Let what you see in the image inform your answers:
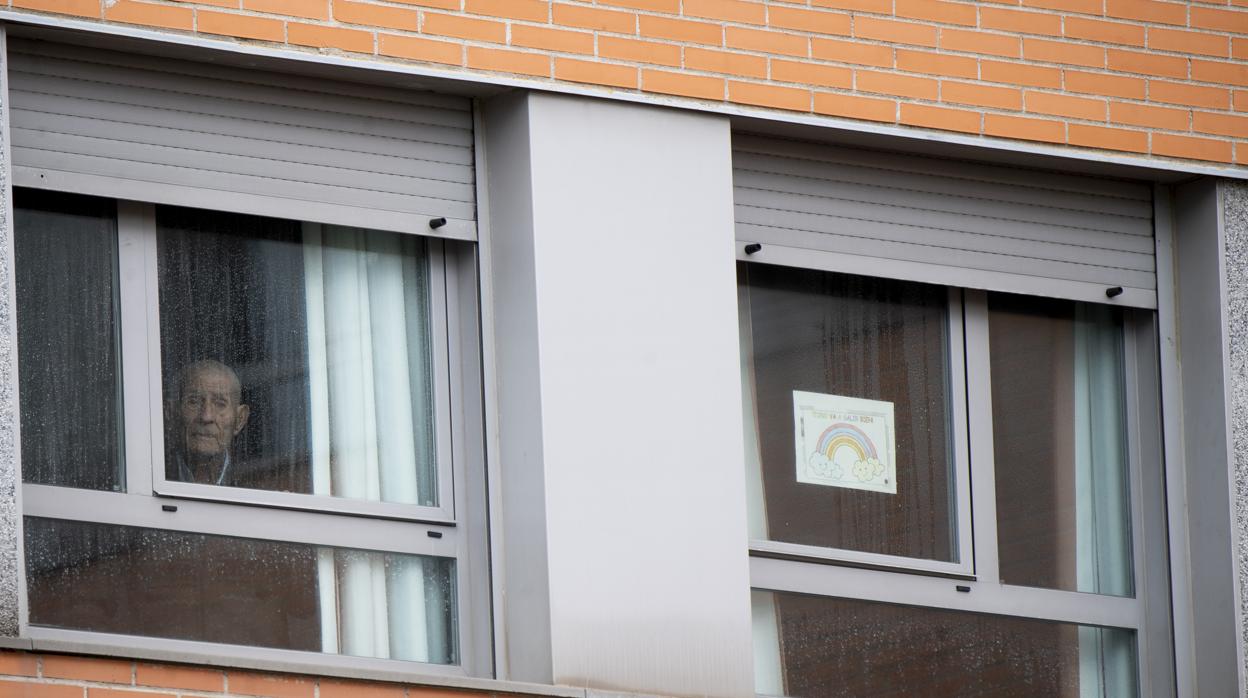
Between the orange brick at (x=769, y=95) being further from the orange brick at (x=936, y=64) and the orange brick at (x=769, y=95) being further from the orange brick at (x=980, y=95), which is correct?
the orange brick at (x=980, y=95)

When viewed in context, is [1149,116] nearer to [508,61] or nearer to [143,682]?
[508,61]

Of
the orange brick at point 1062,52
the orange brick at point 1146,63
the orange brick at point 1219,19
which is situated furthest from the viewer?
the orange brick at point 1219,19

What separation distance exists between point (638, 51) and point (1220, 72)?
2.26 metres

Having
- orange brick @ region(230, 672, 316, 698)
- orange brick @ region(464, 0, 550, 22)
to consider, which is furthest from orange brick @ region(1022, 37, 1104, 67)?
orange brick @ region(230, 672, 316, 698)

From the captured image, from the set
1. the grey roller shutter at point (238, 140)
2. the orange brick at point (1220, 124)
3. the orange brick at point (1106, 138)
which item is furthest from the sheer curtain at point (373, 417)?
the orange brick at point (1220, 124)

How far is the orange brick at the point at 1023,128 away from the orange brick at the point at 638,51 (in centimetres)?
119

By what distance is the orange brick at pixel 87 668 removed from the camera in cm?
568

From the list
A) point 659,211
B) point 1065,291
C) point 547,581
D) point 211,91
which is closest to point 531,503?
point 547,581

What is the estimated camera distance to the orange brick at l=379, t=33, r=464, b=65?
6.58m

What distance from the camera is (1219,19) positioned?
7.73 metres

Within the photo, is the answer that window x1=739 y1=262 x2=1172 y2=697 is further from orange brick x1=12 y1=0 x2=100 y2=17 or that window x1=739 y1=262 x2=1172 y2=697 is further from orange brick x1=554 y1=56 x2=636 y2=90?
orange brick x1=12 y1=0 x2=100 y2=17

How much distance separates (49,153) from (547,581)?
1948 millimetres

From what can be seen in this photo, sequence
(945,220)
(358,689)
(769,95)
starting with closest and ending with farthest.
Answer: (358,689)
(769,95)
(945,220)

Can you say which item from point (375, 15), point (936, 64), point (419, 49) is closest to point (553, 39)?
point (419, 49)
